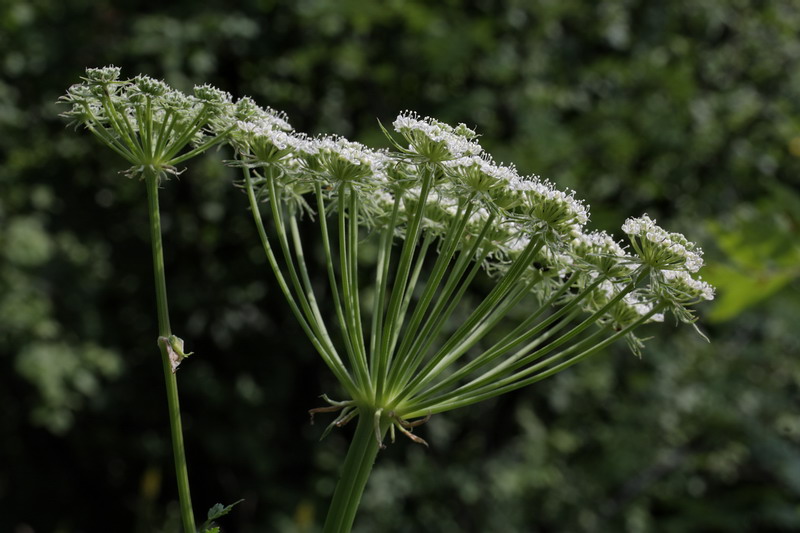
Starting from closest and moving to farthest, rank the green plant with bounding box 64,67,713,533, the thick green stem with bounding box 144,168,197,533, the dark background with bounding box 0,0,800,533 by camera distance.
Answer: the thick green stem with bounding box 144,168,197,533, the green plant with bounding box 64,67,713,533, the dark background with bounding box 0,0,800,533

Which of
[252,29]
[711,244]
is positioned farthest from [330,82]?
[711,244]

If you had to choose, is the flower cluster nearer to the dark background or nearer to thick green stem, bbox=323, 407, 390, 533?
thick green stem, bbox=323, 407, 390, 533

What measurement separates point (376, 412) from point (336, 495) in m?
0.16

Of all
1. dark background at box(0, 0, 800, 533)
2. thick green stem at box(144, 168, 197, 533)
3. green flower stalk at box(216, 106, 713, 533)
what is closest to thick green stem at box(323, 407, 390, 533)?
green flower stalk at box(216, 106, 713, 533)

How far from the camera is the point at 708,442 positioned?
32.7 ft

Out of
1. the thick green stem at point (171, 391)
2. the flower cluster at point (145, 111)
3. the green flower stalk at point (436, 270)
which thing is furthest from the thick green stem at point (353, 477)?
the flower cluster at point (145, 111)

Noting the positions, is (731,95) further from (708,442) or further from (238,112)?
(238,112)

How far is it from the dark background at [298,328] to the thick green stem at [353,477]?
5.88m

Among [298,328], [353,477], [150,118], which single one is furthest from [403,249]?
[298,328]

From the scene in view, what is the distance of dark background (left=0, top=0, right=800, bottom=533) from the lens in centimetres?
804

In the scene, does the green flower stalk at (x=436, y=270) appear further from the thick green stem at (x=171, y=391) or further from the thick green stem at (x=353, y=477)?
the thick green stem at (x=171, y=391)

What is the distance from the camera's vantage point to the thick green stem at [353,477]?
1.56 meters

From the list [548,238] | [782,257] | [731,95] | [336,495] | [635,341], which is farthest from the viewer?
[731,95]

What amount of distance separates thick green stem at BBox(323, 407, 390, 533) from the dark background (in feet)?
19.3
